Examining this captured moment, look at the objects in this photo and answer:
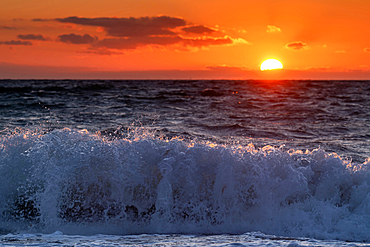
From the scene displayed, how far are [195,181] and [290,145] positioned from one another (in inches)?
157

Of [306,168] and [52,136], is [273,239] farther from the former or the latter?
[52,136]

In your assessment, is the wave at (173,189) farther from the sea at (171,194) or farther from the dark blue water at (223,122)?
the dark blue water at (223,122)

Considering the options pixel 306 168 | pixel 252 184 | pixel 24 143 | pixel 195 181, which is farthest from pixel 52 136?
pixel 306 168

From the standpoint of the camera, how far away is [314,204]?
4539mm

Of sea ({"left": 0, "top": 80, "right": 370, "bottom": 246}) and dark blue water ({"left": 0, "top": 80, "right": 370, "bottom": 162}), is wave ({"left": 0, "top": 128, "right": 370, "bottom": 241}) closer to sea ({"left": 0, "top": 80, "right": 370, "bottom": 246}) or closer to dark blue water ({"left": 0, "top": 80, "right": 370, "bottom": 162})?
sea ({"left": 0, "top": 80, "right": 370, "bottom": 246})

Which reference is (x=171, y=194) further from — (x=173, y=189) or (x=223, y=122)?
(x=223, y=122)

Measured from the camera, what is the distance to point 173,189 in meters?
4.80

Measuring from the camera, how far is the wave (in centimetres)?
424

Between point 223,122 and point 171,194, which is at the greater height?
point 223,122

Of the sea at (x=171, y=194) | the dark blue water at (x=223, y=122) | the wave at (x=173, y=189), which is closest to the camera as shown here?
the sea at (x=171, y=194)

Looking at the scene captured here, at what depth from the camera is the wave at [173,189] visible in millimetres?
4238

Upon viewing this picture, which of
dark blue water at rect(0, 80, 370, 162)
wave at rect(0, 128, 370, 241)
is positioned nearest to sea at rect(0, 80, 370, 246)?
wave at rect(0, 128, 370, 241)

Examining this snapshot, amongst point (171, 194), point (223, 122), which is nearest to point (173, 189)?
point (171, 194)

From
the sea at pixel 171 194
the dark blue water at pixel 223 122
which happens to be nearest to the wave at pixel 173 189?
the sea at pixel 171 194
